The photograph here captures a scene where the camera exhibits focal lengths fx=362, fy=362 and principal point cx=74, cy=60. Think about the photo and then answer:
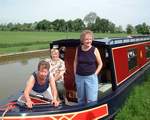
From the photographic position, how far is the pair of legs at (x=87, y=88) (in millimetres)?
6504

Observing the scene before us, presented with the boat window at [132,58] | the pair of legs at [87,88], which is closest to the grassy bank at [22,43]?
the boat window at [132,58]

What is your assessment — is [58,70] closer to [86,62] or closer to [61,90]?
[61,90]

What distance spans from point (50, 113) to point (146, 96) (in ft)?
13.6

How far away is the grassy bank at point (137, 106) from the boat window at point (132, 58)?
2.12ft

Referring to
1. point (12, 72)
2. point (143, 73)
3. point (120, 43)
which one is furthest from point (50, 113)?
point (12, 72)

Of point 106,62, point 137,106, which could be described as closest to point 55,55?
point 106,62

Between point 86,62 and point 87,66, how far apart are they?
84 mm

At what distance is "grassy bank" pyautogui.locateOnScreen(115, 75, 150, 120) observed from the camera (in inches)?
305

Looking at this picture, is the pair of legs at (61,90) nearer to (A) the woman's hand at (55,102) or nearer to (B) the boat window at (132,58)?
(A) the woman's hand at (55,102)

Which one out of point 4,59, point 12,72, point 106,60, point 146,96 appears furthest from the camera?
point 4,59

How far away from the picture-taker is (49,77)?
616 centimetres

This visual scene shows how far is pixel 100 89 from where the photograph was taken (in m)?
7.48

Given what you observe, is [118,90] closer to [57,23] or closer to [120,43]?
[120,43]

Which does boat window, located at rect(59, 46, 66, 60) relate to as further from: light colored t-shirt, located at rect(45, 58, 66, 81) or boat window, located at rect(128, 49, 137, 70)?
boat window, located at rect(128, 49, 137, 70)
